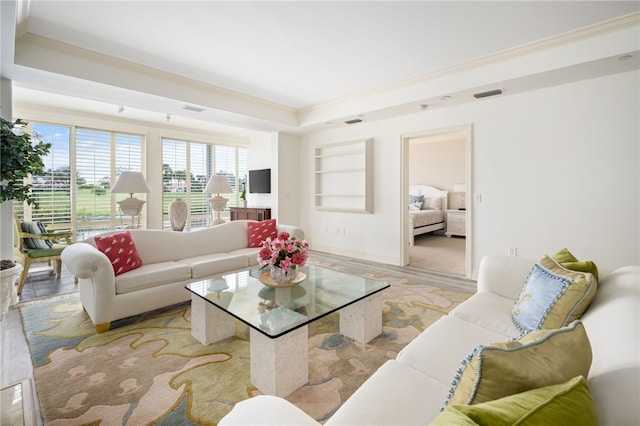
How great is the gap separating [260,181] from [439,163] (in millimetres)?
5271

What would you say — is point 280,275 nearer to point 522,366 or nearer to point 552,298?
point 552,298

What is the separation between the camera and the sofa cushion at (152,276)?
8.72 ft

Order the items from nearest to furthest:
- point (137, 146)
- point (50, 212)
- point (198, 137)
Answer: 1. point (50, 212)
2. point (137, 146)
3. point (198, 137)

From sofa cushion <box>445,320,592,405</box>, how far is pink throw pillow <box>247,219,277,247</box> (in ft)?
11.6

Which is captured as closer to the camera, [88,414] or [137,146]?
[88,414]

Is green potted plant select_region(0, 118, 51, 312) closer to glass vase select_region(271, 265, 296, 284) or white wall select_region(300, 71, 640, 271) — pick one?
glass vase select_region(271, 265, 296, 284)

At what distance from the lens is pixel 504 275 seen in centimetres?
219

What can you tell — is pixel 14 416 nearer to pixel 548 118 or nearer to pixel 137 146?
pixel 548 118

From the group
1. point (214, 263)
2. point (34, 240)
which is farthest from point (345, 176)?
point (34, 240)

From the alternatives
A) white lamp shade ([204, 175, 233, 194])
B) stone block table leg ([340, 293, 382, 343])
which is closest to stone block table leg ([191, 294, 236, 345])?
stone block table leg ([340, 293, 382, 343])

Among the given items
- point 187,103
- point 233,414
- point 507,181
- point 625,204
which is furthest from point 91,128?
point 625,204

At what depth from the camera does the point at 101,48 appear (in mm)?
3199

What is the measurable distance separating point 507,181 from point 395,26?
240cm

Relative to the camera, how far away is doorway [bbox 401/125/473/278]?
4593 millimetres
